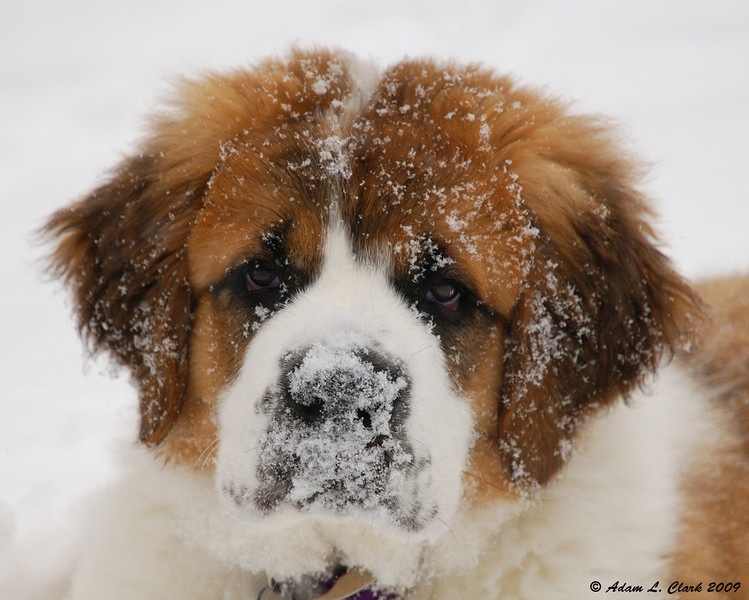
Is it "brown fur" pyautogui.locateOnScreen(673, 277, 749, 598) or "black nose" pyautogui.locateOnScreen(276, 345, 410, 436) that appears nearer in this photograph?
"black nose" pyautogui.locateOnScreen(276, 345, 410, 436)

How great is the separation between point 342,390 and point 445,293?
52 centimetres

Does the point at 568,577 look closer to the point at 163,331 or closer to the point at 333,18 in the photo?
the point at 163,331

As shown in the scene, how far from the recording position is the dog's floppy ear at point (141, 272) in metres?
2.57

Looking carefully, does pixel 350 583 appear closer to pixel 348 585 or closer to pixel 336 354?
pixel 348 585

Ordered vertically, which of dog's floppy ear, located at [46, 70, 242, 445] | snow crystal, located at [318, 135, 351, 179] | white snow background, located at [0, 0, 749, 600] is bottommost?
white snow background, located at [0, 0, 749, 600]

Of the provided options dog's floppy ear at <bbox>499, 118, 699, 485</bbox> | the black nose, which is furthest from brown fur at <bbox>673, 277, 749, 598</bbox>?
the black nose

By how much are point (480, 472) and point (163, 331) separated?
3.45ft

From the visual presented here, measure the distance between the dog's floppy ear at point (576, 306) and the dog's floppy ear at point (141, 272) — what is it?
1.01m

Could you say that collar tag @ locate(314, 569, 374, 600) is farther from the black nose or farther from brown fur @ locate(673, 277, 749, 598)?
brown fur @ locate(673, 277, 749, 598)

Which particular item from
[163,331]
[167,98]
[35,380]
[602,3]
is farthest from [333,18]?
[163,331]

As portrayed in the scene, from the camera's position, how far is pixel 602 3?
333 inches

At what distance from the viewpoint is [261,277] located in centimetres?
243

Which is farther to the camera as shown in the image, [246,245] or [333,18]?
[333,18]

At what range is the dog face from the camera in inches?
85.0
